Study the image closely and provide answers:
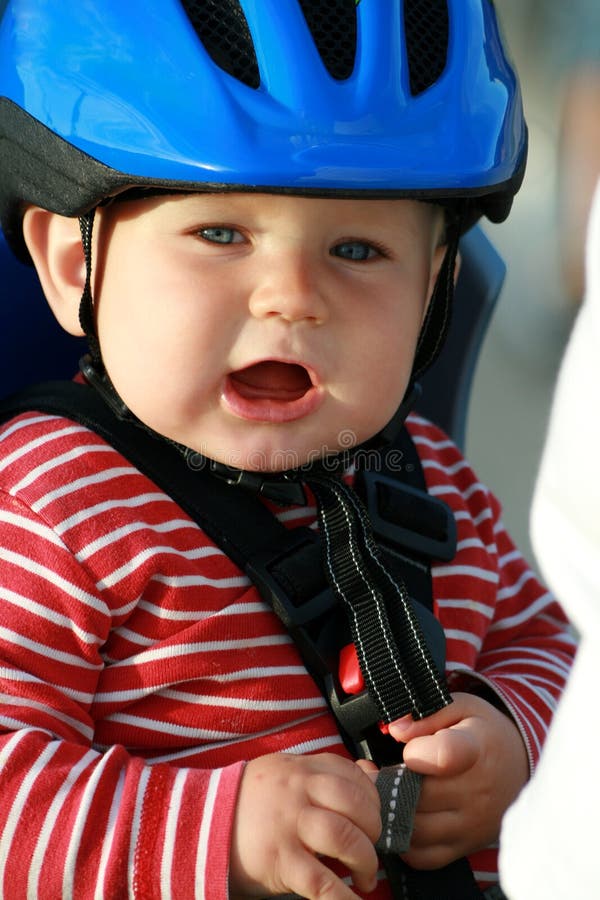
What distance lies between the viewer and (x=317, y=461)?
1352mm

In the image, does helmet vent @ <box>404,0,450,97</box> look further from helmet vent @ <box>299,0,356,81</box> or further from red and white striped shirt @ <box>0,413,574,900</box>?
red and white striped shirt @ <box>0,413,574,900</box>

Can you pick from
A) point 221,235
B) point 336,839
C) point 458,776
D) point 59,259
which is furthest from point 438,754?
point 59,259

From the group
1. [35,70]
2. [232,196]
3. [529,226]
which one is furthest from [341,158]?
[529,226]

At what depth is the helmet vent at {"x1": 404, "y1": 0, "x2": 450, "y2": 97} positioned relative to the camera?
125cm

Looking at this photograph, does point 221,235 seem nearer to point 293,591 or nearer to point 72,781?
point 293,591

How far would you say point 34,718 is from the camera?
1.14 metres

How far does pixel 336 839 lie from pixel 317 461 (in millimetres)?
424

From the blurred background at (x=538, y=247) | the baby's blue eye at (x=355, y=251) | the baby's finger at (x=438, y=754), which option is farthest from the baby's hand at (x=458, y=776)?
the blurred background at (x=538, y=247)

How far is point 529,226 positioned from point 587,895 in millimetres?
2817

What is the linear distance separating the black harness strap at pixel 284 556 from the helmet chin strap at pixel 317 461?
18 mm

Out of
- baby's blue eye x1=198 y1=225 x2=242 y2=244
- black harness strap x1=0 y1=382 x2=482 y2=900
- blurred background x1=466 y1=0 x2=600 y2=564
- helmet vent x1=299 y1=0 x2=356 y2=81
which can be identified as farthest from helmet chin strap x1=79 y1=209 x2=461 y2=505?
blurred background x1=466 y1=0 x2=600 y2=564

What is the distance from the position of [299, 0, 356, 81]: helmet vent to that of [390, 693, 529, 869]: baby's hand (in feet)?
2.08

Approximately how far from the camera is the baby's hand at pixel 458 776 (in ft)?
3.97

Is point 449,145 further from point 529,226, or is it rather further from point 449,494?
point 529,226
